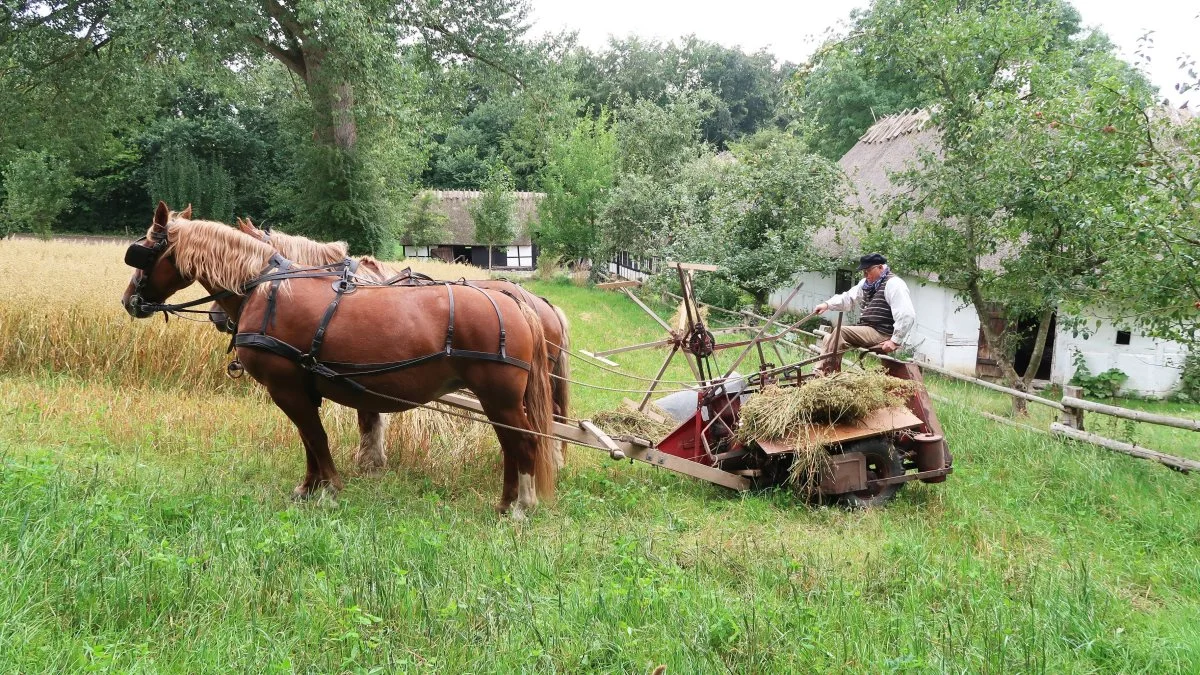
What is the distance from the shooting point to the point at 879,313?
6.21m

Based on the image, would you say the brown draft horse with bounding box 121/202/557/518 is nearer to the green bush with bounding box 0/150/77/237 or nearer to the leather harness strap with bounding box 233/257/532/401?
the leather harness strap with bounding box 233/257/532/401

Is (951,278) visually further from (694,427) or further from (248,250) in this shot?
(248,250)

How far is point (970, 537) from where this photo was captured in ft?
15.9

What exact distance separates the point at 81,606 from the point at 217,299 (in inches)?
97.2

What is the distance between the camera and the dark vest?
619cm

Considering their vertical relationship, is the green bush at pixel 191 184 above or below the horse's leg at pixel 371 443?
above

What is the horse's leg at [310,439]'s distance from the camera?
16.4ft

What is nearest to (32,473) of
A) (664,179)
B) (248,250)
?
(248,250)

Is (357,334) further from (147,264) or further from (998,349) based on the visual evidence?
(998,349)

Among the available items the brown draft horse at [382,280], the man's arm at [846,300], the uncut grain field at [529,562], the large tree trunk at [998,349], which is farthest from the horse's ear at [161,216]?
the large tree trunk at [998,349]

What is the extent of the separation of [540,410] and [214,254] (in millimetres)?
2500

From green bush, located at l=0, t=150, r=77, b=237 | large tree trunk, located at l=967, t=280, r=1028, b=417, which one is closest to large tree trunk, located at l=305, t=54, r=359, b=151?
large tree trunk, located at l=967, t=280, r=1028, b=417

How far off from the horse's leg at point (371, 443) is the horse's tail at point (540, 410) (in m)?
1.63

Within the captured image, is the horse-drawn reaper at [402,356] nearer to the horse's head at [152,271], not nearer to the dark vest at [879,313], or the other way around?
the horse's head at [152,271]
